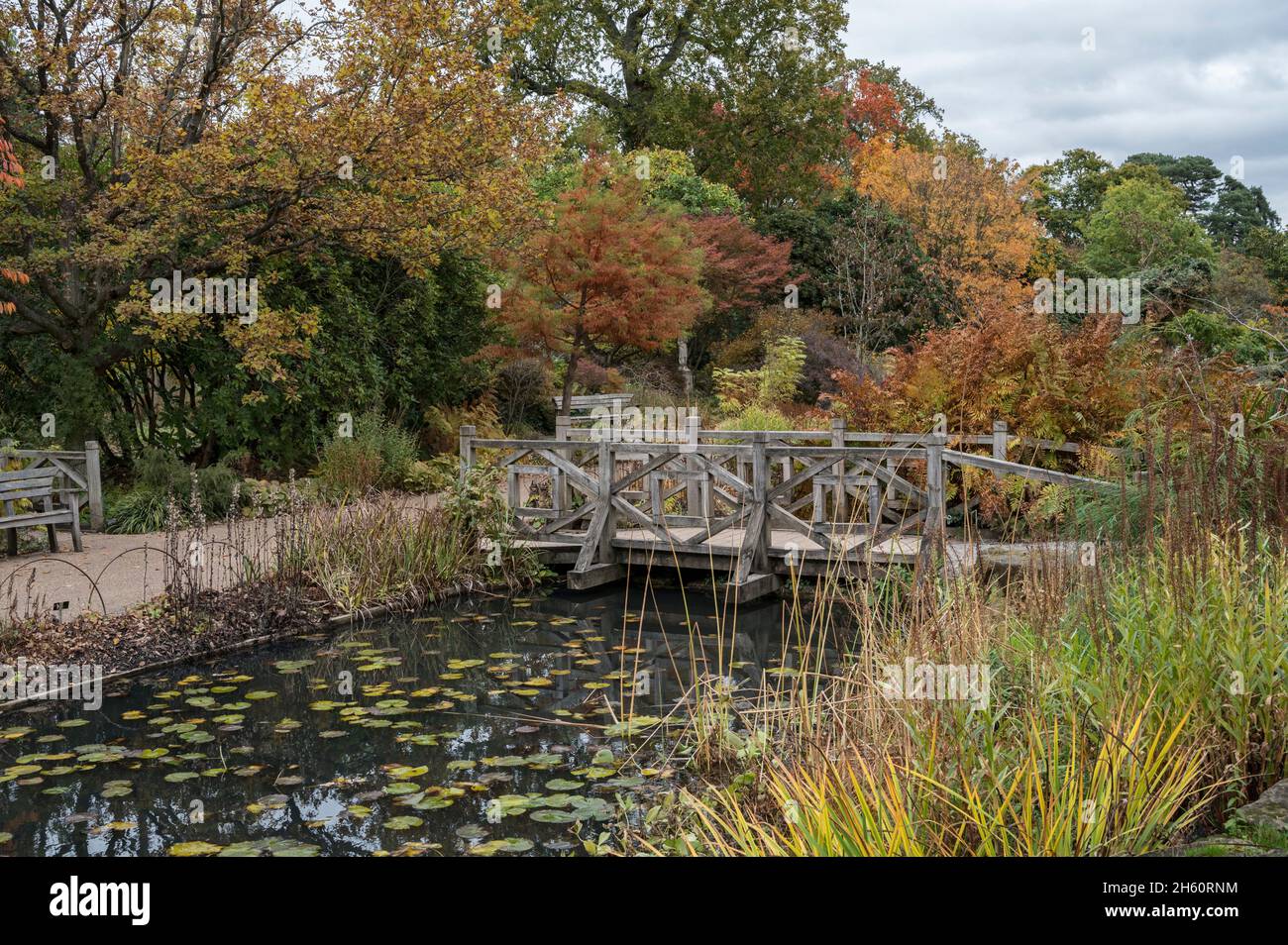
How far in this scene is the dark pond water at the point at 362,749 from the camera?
4.63 m

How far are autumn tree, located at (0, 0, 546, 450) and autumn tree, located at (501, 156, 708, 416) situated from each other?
6.58 feet

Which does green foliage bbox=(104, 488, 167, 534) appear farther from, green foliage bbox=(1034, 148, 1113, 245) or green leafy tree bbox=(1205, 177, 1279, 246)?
green leafy tree bbox=(1205, 177, 1279, 246)

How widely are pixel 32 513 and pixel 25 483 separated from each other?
0.86 feet

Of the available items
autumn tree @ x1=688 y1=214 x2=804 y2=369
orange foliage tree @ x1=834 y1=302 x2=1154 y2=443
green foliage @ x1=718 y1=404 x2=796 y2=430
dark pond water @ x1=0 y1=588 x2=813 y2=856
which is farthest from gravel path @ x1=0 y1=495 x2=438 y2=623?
autumn tree @ x1=688 y1=214 x2=804 y2=369

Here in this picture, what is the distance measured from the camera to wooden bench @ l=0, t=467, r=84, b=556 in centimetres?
941

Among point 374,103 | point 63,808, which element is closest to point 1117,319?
point 374,103

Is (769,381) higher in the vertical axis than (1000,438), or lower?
higher

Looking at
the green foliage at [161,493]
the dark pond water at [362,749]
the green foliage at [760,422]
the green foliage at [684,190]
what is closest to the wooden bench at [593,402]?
the green foliage at [760,422]

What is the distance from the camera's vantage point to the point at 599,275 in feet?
48.7

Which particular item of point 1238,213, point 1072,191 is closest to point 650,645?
point 1072,191

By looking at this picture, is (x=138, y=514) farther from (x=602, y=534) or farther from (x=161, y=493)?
(x=602, y=534)

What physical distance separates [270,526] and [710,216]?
11.0 m

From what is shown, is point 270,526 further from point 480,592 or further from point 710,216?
point 710,216

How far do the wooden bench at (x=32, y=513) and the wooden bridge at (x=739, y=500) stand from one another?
337 cm
